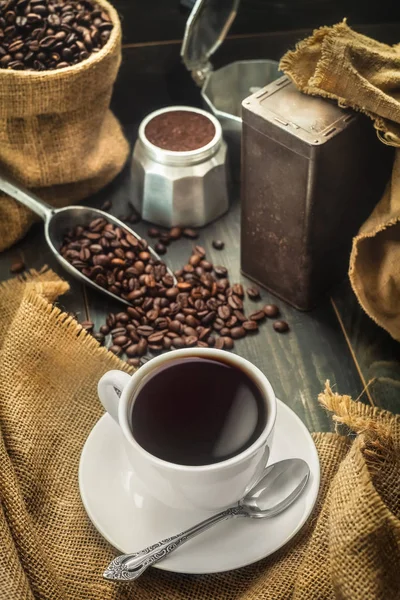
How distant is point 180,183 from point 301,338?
39cm

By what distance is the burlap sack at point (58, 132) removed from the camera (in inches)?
55.7

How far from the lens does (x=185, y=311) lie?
1.43 m

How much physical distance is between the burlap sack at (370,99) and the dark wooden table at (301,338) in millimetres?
68

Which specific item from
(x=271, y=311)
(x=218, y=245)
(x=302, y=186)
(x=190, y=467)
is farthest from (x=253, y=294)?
(x=190, y=467)

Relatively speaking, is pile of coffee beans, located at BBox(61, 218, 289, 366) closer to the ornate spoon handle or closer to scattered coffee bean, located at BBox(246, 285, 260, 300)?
scattered coffee bean, located at BBox(246, 285, 260, 300)

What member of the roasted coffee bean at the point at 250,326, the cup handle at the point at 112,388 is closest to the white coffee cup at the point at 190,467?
the cup handle at the point at 112,388

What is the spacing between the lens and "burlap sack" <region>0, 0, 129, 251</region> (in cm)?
142

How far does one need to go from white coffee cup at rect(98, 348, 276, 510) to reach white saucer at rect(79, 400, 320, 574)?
0.11 feet

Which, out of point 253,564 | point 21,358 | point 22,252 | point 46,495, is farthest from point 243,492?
point 22,252

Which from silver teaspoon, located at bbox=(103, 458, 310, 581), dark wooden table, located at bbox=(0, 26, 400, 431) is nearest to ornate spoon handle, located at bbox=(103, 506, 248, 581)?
silver teaspoon, located at bbox=(103, 458, 310, 581)

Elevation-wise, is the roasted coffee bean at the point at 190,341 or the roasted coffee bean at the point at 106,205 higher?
the roasted coffee bean at the point at 106,205

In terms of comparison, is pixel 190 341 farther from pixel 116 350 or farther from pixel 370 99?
pixel 370 99

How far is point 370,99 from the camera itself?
1.21m

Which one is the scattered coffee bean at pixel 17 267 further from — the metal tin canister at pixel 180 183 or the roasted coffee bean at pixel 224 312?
the roasted coffee bean at pixel 224 312
